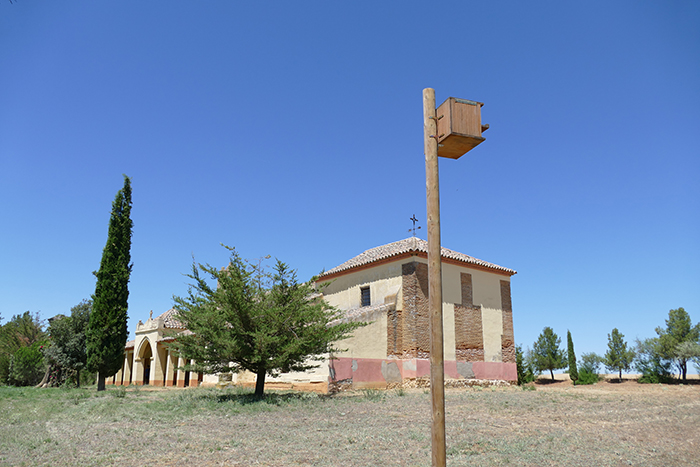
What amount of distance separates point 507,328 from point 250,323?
650 inches

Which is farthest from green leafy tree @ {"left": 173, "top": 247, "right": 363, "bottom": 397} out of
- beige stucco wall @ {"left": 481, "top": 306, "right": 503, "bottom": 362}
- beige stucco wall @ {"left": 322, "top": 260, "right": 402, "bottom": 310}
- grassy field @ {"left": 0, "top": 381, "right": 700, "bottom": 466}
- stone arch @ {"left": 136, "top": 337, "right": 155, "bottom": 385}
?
stone arch @ {"left": 136, "top": 337, "right": 155, "bottom": 385}

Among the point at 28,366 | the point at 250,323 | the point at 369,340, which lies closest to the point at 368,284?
the point at 369,340

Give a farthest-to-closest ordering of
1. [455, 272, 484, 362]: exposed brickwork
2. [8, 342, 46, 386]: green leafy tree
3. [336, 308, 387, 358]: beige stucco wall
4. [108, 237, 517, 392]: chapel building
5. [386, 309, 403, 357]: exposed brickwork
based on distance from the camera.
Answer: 1. [8, 342, 46, 386]: green leafy tree
2. [455, 272, 484, 362]: exposed brickwork
3. [386, 309, 403, 357]: exposed brickwork
4. [336, 308, 387, 358]: beige stucco wall
5. [108, 237, 517, 392]: chapel building

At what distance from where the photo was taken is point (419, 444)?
815 centimetres

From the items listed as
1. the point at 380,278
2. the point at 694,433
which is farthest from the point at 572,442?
the point at 380,278

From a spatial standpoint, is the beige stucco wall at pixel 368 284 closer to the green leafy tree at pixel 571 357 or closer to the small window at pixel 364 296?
the small window at pixel 364 296

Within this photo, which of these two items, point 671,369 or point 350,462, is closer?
point 350,462

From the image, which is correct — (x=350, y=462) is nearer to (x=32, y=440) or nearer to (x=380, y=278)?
(x=32, y=440)

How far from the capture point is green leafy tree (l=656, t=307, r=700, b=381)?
35938 millimetres

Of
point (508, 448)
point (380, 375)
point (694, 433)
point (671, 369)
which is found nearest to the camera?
point (508, 448)

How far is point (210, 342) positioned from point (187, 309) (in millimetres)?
1372

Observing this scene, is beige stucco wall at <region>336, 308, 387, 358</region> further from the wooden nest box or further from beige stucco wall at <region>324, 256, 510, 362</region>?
the wooden nest box

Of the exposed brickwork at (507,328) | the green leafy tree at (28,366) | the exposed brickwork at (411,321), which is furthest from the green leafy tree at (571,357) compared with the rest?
the green leafy tree at (28,366)

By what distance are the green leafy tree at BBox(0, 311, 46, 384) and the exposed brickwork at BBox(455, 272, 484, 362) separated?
2765 cm
